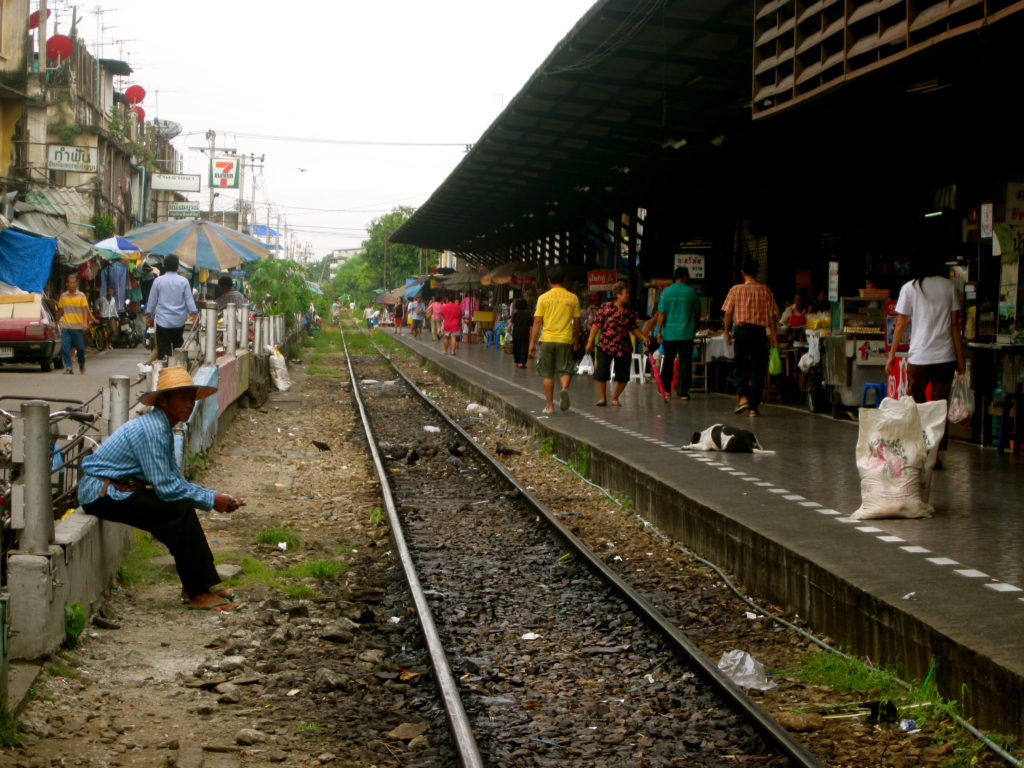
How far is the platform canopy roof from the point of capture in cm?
1217

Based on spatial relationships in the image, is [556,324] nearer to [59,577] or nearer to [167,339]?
[167,339]

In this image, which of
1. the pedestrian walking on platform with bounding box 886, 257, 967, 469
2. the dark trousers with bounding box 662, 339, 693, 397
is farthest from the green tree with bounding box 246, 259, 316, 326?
the pedestrian walking on platform with bounding box 886, 257, 967, 469

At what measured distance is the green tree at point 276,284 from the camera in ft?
93.6

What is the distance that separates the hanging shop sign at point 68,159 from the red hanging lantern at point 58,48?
22.2 feet

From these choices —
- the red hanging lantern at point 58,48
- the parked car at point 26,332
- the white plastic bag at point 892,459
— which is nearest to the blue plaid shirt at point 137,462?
the white plastic bag at point 892,459

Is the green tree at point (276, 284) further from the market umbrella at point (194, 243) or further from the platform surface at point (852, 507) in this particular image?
the platform surface at point (852, 507)

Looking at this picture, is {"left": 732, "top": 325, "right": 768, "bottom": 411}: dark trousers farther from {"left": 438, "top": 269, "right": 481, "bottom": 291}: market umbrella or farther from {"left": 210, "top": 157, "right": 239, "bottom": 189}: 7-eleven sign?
{"left": 210, "top": 157, "right": 239, "bottom": 189}: 7-eleven sign

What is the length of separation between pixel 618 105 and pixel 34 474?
12384mm

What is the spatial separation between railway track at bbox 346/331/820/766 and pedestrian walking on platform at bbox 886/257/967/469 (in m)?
3.02

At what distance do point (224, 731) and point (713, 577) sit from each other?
3678 millimetres

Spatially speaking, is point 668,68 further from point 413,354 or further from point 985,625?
point 413,354

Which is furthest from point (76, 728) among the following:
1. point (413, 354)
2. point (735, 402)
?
point (413, 354)

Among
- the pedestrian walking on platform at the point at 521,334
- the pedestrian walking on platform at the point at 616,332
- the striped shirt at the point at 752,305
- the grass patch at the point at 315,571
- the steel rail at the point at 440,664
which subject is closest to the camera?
the steel rail at the point at 440,664

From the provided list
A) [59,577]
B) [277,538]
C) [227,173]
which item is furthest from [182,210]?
[59,577]
